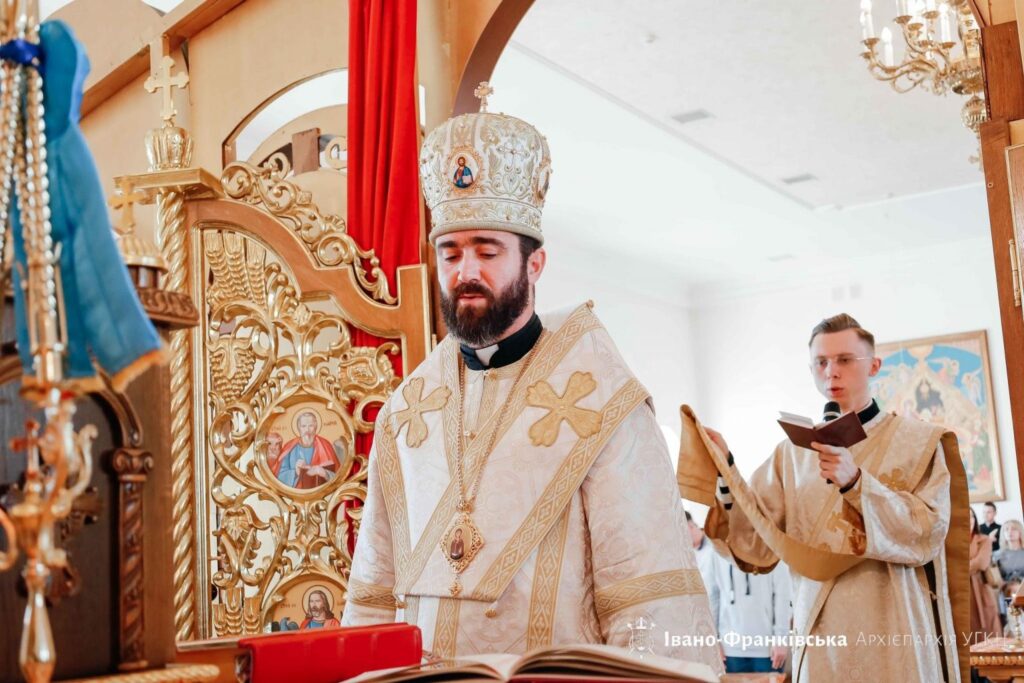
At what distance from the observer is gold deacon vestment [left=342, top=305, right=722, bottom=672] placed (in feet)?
9.16

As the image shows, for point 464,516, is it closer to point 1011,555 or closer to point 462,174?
point 462,174

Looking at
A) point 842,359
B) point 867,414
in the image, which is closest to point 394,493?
point 842,359

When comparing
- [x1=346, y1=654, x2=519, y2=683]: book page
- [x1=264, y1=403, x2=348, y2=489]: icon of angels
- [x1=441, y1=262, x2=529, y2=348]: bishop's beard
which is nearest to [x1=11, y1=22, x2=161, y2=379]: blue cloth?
[x1=346, y1=654, x2=519, y2=683]: book page

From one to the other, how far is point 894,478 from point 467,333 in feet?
6.61

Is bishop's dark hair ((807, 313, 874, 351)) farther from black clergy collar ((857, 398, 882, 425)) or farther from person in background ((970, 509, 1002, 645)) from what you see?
→ person in background ((970, 509, 1002, 645))

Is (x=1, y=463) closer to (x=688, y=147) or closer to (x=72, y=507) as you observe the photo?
(x=72, y=507)

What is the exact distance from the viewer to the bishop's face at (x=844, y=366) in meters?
4.44

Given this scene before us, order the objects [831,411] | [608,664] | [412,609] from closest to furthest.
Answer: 1. [608,664]
2. [412,609]
3. [831,411]

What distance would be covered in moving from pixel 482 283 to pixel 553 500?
0.59 metres

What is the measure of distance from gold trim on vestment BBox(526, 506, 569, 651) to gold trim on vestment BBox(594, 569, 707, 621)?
0.11 metres

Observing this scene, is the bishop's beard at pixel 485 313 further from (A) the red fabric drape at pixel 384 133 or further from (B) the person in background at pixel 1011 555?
(B) the person in background at pixel 1011 555

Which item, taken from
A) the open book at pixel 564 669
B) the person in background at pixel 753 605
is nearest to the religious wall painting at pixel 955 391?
the person in background at pixel 753 605

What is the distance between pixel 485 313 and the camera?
308 cm

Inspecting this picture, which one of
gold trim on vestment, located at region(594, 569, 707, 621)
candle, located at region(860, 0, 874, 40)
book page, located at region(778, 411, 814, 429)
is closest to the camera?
gold trim on vestment, located at region(594, 569, 707, 621)
